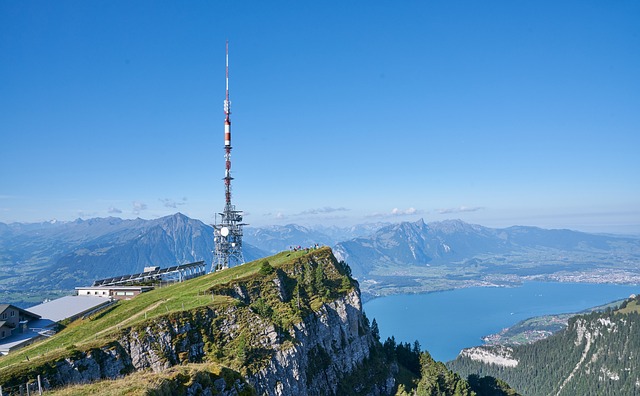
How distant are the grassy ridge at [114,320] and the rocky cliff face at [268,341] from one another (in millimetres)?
1515

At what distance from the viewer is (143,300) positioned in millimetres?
71562

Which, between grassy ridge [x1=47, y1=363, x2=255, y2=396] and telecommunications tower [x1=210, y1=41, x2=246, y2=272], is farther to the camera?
telecommunications tower [x1=210, y1=41, x2=246, y2=272]

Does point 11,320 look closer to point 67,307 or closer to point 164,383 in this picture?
point 67,307

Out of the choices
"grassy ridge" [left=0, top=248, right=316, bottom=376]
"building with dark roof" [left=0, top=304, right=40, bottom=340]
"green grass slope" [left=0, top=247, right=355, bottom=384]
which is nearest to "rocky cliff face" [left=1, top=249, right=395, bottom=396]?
"green grass slope" [left=0, top=247, right=355, bottom=384]

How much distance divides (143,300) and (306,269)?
107ft

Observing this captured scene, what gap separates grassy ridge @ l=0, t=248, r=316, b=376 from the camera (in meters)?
45.2

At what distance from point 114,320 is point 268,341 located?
24.6 meters

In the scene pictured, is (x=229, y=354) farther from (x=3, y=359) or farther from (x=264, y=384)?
(x=3, y=359)

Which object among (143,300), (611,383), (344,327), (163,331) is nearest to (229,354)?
(163,331)

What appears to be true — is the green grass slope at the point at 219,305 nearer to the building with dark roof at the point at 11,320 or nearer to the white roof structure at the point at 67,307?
the white roof structure at the point at 67,307

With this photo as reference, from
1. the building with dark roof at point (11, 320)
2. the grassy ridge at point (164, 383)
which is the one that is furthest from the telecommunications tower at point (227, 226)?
the grassy ridge at point (164, 383)

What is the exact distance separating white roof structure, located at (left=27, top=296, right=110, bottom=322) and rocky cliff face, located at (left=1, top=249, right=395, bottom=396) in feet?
105

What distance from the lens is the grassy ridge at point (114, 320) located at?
45250 mm

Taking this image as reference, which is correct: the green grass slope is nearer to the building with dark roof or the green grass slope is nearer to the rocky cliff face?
the rocky cliff face
